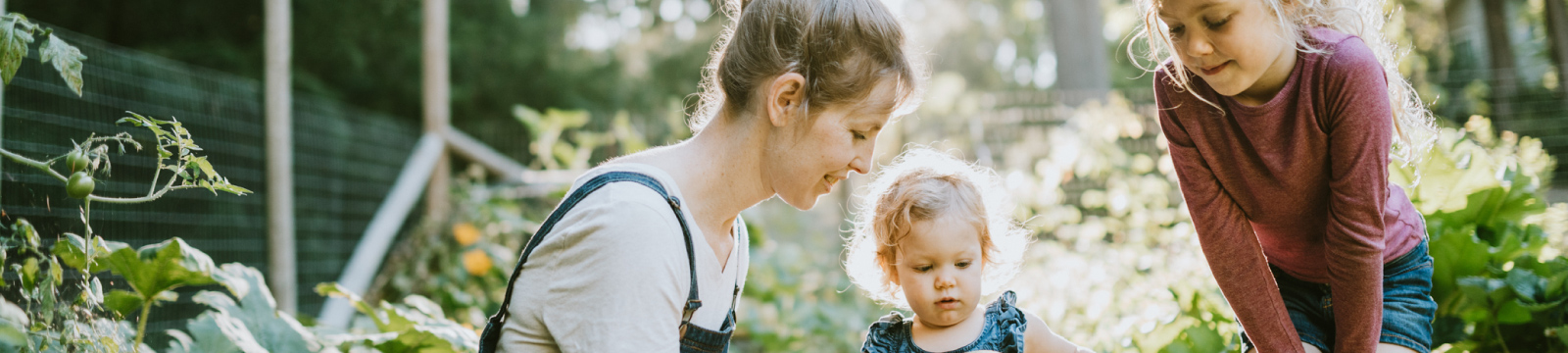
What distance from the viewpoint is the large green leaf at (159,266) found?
1.42 metres

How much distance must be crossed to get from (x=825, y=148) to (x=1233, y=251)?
752mm

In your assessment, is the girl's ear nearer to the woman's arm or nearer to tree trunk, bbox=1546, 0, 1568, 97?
the woman's arm

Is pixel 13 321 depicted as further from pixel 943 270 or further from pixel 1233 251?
pixel 1233 251

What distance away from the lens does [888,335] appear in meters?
1.78

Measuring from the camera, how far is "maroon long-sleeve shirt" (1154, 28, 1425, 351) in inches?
56.5

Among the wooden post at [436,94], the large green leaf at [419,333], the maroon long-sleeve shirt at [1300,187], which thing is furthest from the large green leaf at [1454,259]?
the wooden post at [436,94]

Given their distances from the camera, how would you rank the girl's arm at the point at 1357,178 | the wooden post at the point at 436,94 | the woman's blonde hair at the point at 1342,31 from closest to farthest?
the girl's arm at the point at 1357,178
the woman's blonde hair at the point at 1342,31
the wooden post at the point at 436,94

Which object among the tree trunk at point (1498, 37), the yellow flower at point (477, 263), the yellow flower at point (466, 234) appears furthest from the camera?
the tree trunk at point (1498, 37)

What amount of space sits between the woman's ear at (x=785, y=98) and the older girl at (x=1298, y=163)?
62 cm

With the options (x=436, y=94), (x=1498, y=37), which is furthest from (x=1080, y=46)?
(x=1498, y=37)

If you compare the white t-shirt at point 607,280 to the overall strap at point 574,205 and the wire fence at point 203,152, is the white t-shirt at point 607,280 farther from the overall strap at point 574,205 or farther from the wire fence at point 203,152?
the wire fence at point 203,152

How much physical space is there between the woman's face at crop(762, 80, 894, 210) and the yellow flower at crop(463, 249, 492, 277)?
2437 millimetres

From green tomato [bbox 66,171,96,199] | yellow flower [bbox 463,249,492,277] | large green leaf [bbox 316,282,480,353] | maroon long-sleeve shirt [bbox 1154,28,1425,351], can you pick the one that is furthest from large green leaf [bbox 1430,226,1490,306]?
yellow flower [bbox 463,249,492,277]

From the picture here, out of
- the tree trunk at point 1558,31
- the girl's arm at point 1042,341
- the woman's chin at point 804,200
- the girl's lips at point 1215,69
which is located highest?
the tree trunk at point 1558,31
